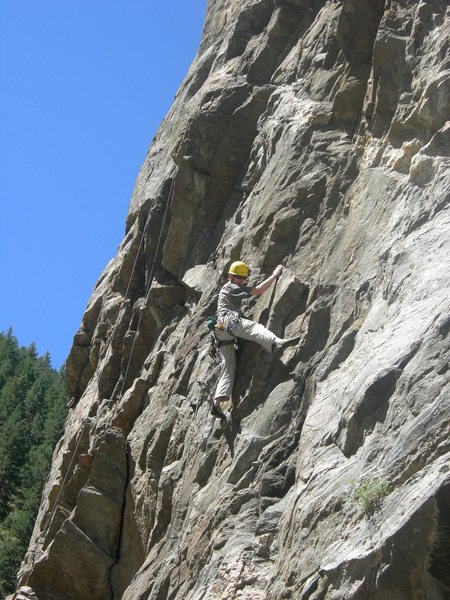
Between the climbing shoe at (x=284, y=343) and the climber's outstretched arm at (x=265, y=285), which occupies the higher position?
the climber's outstretched arm at (x=265, y=285)

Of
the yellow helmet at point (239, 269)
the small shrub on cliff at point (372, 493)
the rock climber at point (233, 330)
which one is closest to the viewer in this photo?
the small shrub on cliff at point (372, 493)

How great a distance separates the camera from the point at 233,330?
501 inches

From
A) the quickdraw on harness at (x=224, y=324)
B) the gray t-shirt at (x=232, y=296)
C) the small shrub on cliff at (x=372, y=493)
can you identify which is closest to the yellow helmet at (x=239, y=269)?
the gray t-shirt at (x=232, y=296)

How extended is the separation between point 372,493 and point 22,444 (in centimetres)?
3984

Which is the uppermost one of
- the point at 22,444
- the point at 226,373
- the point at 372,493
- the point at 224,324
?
the point at 22,444

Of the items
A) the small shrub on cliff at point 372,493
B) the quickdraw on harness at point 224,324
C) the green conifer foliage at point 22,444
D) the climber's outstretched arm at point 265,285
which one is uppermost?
the green conifer foliage at point 22,444

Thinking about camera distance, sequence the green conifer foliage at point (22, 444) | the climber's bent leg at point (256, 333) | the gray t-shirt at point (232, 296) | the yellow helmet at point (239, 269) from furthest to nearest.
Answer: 1. the green conifer foliage at point (22, 444)
2. the yellow helmet at point (239, 269)
3. the gray t-shirt at point (232, 296)
4. the climber's bent leg at point (256, 333)

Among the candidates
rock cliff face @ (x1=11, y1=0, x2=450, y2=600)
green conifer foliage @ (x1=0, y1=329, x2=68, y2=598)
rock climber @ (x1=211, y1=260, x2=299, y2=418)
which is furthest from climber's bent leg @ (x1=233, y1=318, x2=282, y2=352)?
green conifer foliage @ (x1=0, y1=329, x2=68, y2=598)

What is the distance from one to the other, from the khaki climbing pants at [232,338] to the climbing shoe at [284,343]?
0.22 feet

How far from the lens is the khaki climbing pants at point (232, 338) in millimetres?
12356

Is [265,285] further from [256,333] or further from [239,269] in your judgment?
[256,333]

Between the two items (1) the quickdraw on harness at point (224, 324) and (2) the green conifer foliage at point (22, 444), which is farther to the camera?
(2) the green conifer foliage at point (22, 444)

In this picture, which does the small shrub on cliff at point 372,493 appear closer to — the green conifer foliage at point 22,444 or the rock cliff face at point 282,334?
the rock cliff face at point 282,334

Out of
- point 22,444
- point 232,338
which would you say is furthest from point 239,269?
point 22,444
